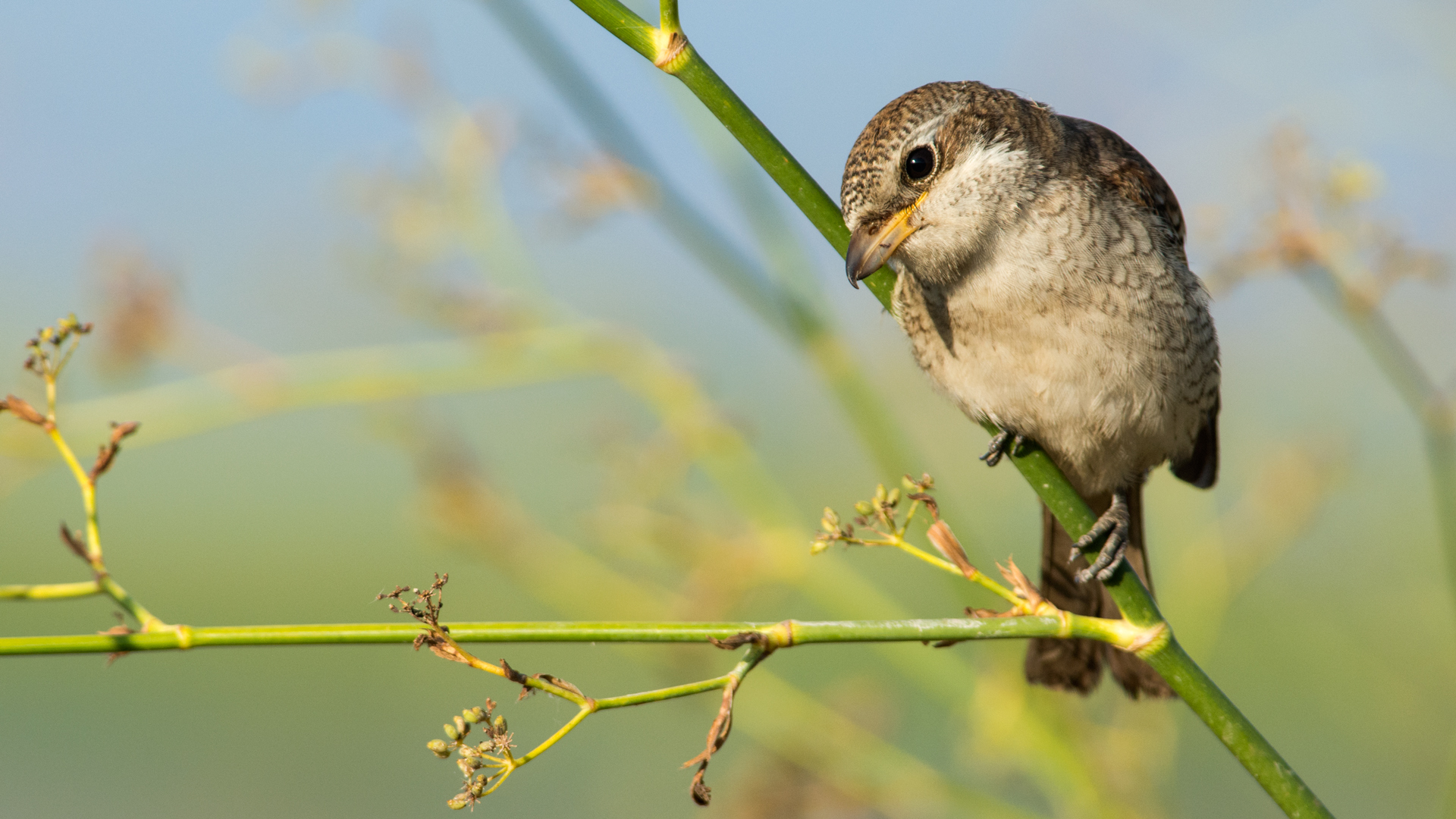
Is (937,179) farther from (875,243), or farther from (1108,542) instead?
(1108,542)

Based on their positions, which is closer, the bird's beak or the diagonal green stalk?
the diagonal green stalk

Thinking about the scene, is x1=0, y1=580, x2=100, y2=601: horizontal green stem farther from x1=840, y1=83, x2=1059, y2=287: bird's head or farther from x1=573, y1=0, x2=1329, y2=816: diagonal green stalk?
x1=840, y1=83, x2=1059, y2=287: bird's head

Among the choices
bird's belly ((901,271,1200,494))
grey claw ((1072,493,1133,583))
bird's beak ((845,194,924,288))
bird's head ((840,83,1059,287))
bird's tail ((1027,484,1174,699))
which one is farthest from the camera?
bird's tail ((1027,484,1174,699))

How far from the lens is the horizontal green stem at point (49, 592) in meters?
1.21

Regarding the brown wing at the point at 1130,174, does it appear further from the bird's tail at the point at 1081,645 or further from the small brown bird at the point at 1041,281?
the bird's tail at the point at 1081,645

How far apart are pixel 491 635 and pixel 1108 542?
1307 millimetres

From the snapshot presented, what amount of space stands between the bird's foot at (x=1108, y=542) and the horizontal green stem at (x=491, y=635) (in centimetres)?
52

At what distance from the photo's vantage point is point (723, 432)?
2459 mm

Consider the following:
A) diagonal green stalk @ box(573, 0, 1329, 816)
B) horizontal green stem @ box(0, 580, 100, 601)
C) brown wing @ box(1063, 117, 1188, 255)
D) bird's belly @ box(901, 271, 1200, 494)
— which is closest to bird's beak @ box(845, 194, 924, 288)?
bird's belly @ box(901, 271, 1200, 494)

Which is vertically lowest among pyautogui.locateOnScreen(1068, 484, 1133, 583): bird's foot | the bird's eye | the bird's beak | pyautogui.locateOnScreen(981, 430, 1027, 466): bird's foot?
pyautogui.locateOnScreen(1068, 484, 1133, 583): bird's foot

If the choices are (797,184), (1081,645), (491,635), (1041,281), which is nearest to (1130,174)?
(1041,281)

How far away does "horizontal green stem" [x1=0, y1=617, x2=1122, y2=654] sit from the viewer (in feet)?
3.67

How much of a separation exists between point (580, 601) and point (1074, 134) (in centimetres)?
150

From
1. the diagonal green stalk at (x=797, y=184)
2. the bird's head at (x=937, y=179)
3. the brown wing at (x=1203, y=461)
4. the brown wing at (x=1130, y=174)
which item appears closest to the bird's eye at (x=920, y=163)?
the bird's head at (x=937, y=179)
